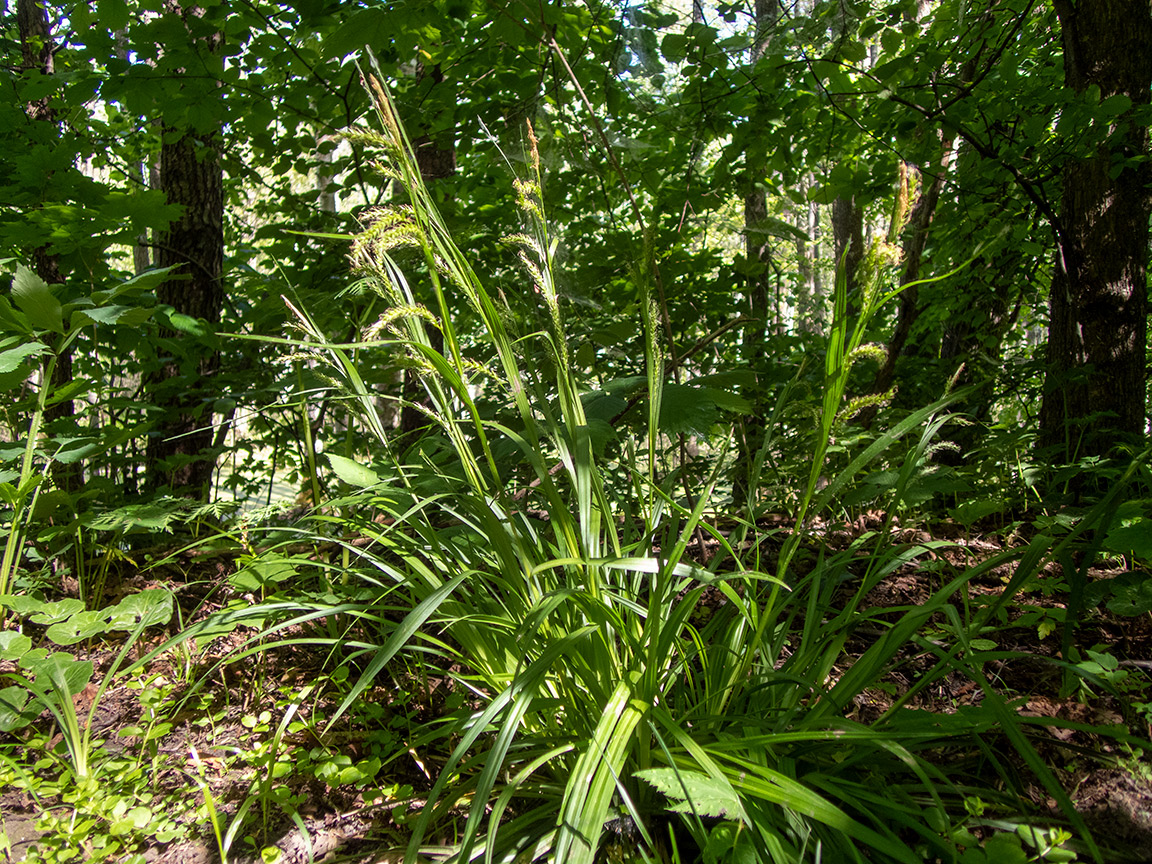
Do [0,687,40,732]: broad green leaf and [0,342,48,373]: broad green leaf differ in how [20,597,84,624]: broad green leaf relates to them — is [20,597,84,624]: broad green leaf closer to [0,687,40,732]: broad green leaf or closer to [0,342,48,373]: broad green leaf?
[0,687,40,732]: broad green leaf

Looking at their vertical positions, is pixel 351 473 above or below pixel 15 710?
above

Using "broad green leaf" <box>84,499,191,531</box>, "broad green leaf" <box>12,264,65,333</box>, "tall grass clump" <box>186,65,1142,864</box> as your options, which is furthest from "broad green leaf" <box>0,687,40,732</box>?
"broad green leaf" <box>12,264,65,333</box>

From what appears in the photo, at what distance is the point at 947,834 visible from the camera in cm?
71

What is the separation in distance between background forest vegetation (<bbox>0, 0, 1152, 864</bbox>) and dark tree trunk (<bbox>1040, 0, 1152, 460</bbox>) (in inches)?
0.4

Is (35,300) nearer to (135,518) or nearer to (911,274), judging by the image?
(135,518)

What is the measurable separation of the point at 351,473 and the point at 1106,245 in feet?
6.98

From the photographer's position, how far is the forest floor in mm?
920

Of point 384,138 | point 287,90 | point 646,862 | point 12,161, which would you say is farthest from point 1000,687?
point 12,161

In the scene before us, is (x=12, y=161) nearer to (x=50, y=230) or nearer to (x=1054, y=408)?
(x=50, y=230)

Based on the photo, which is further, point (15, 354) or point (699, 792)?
point (15, 354)

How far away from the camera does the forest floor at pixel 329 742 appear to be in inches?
36.2

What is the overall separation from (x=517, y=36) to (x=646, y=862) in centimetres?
195

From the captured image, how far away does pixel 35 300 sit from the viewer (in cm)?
135

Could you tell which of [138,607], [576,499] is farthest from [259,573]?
[576,499]
